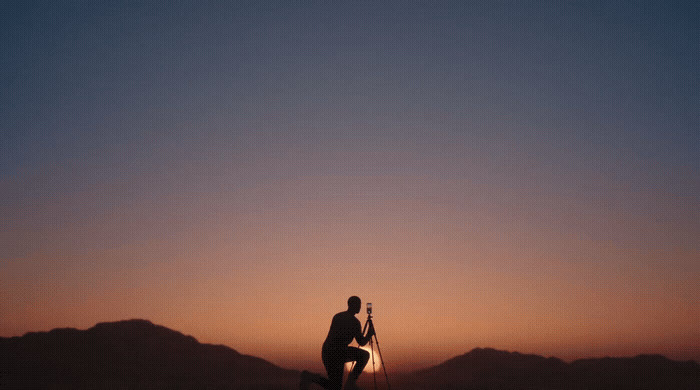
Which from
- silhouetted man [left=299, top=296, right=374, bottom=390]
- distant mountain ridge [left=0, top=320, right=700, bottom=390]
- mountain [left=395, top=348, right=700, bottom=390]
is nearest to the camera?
silhouetted man [left=299, top=296, right=374, bottom=390]

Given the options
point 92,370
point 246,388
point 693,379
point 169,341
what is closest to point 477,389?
point 246,388

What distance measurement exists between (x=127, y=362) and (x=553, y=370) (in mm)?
29436

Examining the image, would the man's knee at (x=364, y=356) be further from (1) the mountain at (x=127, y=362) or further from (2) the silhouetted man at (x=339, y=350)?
(1) the mountain at (x=127, y=362)

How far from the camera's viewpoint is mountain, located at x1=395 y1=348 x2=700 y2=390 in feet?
109

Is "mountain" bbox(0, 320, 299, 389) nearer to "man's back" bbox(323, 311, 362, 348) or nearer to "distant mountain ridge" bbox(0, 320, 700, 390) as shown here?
"distant mountain ridge" bbox(0, 320, 700, 390)

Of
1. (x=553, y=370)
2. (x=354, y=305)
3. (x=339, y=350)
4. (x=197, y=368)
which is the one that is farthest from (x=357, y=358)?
(x=197, y=368)

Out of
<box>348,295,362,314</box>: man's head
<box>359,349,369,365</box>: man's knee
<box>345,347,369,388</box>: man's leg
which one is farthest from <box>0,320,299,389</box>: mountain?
<box>348,295,362,314</box>: man's head

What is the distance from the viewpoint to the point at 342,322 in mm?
11102

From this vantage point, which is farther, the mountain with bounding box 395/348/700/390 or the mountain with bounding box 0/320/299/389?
the mountain with bounding box 395/348/700/390

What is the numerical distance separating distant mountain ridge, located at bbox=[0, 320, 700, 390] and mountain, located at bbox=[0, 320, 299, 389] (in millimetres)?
52

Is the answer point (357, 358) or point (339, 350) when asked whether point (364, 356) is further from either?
point (339, 350)

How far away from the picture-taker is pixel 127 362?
43.1 meters

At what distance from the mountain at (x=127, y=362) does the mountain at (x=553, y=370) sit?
1028cm

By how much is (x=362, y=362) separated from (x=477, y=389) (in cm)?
1259
